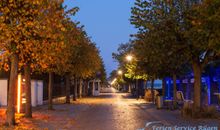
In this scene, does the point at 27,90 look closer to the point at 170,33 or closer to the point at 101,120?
the point at 101,120

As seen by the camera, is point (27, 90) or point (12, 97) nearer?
point (12, 97)

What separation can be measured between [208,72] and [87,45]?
1247cm

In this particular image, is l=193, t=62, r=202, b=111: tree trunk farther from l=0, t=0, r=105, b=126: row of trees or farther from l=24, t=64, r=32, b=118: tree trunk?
l=0, t=0, r=105, b=126: row of trees

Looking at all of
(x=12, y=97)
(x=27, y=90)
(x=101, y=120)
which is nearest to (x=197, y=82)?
(x=101, y=120)

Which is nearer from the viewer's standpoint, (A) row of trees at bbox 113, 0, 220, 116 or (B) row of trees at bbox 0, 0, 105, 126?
(B) row of trees at bbox 0, 0, 105, 126

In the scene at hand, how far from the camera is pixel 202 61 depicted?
83.1 feet

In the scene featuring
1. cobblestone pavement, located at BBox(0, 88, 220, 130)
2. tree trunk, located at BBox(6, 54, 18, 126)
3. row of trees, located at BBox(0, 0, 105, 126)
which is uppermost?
row of trees, located at BBox(0, 0, 105, 126)

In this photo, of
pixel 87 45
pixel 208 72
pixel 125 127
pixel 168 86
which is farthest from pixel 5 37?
pixel 168 86

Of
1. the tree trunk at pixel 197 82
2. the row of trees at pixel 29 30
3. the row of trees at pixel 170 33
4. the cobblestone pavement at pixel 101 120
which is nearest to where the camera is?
the row of trees at pixel 29 30

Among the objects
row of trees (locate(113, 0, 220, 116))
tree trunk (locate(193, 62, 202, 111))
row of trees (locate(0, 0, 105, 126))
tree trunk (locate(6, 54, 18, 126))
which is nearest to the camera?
row of trees (locate(0, 0, 105, 126))

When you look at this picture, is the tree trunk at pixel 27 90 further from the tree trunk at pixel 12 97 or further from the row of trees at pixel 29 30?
the tree trunk at pixel 12 97

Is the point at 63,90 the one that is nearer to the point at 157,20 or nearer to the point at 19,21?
the point at 157,20

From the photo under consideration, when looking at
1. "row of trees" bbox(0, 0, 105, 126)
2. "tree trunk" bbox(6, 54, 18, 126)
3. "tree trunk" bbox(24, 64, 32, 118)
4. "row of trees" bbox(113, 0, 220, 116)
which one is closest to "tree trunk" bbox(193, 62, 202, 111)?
"row of trees" bbox(113, 0, 220, 116)

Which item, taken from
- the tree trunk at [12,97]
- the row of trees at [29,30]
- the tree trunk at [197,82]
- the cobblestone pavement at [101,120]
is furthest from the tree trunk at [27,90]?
the tree trunk at [197,82]
